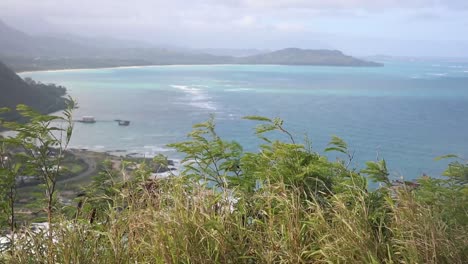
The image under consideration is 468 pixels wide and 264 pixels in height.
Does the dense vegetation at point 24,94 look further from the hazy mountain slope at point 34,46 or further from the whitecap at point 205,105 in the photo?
the hazy mountain slope at point 34,46

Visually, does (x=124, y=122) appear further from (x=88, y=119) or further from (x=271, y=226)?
(x=271, y=226)

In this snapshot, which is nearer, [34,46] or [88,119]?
[88,119]

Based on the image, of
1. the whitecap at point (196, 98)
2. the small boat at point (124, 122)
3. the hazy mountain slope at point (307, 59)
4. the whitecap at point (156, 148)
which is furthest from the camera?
the hazy mountain slope at point (307, 59)

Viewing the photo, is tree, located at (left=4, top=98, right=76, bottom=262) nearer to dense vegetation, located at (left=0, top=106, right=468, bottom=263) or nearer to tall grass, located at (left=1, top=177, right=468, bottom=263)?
dense vegetation, located at (left=0, top=106, right=468, bottom=263)

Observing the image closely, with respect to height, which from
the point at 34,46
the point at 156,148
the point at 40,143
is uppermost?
the point at 34,46

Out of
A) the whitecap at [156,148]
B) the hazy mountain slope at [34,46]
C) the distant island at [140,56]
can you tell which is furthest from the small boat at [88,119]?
the hazy mountain slope at [34,46]

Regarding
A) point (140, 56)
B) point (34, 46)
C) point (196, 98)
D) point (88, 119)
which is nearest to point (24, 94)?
point (88, 119)

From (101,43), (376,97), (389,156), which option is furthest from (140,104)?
(101,43)

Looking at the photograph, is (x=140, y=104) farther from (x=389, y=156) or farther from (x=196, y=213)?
(x=196, y=213)
